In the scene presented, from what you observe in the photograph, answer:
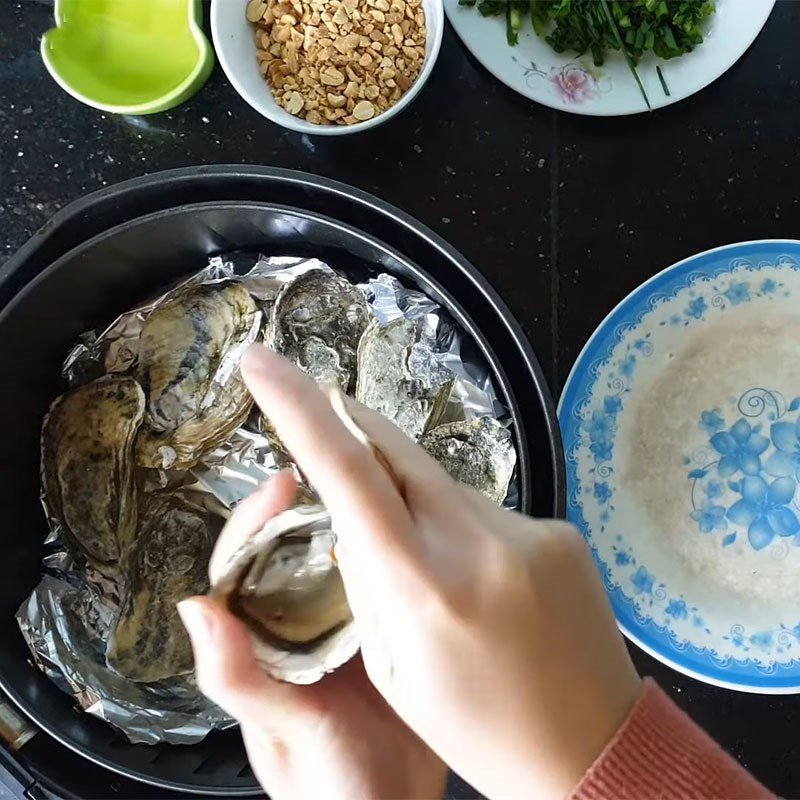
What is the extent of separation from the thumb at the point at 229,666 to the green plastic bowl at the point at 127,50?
1.35 ft

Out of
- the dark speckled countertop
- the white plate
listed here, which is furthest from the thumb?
the white plate

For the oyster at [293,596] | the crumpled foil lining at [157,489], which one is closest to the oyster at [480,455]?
the crumpled foil lining at [157,489]

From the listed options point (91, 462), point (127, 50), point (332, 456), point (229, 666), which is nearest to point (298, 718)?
point (229, 666)

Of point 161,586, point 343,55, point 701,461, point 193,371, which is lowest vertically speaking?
point 701,461

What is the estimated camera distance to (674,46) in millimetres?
623

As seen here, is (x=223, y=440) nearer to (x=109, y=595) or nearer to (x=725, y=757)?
(x=109, y=595)

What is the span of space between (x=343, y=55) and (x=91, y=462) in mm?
378

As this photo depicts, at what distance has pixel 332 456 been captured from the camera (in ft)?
1.19

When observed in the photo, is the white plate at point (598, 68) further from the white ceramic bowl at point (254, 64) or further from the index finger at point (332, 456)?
the index finger at point (332, 456)

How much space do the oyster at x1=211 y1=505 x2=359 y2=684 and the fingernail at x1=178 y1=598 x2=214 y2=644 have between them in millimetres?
34

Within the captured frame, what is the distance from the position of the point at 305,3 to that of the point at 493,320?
0.31 metres

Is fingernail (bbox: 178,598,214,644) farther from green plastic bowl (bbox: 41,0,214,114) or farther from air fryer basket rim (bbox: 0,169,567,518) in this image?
green plastic bowl (bbox: 41,0,214,114)

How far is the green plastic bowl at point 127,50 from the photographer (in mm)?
615

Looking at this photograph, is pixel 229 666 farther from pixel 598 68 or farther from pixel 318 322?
pixel 598 68
